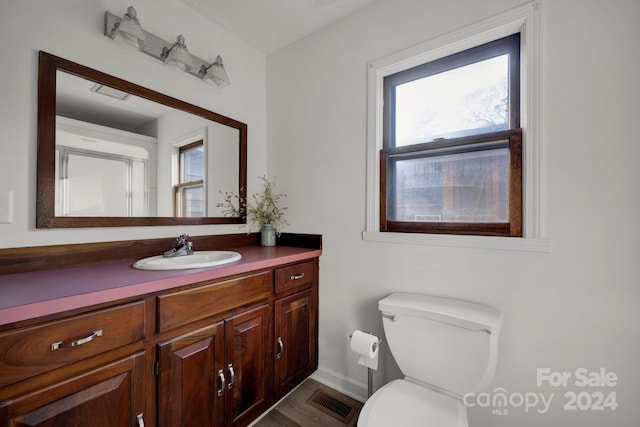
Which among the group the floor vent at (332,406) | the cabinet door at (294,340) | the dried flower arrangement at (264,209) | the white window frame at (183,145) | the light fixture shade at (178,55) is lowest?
the floor vent at (332,406)

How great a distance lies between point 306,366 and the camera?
1770 mm

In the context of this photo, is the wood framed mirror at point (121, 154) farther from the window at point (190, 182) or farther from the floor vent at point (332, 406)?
the floor vent at point (332, 406)

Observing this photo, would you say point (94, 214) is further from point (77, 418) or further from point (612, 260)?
point (612, 260)

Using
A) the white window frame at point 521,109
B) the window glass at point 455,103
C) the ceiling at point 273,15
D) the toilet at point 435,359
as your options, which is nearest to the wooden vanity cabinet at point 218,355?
the toilet at point 435,359

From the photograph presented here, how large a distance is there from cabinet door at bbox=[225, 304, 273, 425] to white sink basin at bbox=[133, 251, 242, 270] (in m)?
0.28

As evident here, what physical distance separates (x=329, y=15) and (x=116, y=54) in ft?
4.20

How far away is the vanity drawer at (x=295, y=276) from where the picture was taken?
5.04 ft

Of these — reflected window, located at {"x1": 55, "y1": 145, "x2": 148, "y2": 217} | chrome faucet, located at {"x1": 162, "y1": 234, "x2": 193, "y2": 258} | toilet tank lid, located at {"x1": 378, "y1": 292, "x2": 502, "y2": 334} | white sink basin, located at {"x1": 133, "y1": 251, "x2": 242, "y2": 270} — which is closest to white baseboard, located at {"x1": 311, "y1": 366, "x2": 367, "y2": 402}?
toilet tank lid, located at {"x1": 378, "y1": 292, "x2": 502, "y2": 334}

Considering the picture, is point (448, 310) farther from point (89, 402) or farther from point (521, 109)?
point (89, 402)

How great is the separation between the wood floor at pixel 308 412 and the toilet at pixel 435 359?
518 millimetres

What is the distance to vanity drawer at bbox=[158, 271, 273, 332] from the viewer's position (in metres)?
1.03

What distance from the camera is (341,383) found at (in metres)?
1.74

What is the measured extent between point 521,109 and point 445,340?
1.15 metres

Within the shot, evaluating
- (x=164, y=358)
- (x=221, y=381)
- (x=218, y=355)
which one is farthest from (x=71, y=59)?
(x=221, y=381)
